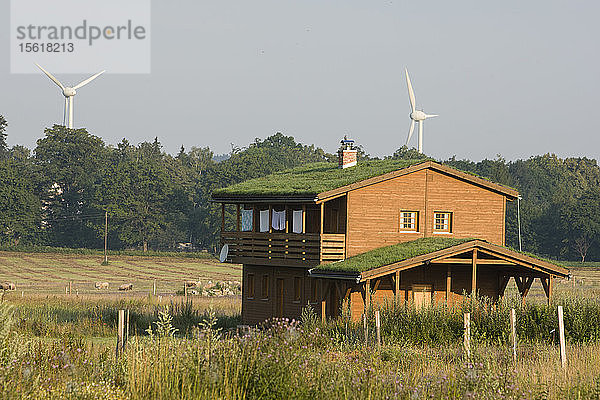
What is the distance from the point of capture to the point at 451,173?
42469mm

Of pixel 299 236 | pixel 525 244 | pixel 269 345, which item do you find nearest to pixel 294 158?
pixel 525 244

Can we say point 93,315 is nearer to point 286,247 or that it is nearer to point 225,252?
point 225,252

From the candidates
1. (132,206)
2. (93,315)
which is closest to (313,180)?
(93,315)

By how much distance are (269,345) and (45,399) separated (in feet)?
11.9

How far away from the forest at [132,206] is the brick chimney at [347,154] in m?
78.7

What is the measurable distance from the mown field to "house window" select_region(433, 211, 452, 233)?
35986mm

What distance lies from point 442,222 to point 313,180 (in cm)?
597

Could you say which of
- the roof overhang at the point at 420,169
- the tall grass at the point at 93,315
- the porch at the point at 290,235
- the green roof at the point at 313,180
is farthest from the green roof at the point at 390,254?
the tall grass at the point at 93,315

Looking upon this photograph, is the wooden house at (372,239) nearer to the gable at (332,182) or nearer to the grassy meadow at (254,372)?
the gable at (332,182)

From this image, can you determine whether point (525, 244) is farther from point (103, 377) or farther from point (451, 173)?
point (103, 377)

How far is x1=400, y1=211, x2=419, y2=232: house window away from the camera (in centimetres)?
4200

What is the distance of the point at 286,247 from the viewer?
41.2 m

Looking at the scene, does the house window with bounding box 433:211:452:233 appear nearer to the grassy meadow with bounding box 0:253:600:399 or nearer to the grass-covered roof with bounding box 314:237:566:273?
the grass-covered roof with bounding box 314:237:566:273

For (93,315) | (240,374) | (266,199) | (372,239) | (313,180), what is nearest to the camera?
(240,374)
